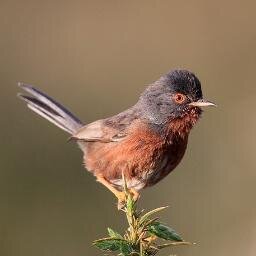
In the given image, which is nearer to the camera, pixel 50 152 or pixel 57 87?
pixel 50 152

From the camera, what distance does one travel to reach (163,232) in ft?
8.87

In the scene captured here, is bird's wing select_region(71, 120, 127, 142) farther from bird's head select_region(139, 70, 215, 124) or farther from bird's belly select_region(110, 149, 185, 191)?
bird's belly select_region(110, 149, 185, 191)

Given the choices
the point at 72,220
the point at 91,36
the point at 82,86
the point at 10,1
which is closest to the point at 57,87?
the point at 82,86

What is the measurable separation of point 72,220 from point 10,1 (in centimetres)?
646

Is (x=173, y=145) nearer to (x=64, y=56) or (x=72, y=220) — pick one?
(x=72, y=220)

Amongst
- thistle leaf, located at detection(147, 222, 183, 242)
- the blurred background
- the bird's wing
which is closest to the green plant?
thistle leaf, located at detection(147, 222, 183, 242)

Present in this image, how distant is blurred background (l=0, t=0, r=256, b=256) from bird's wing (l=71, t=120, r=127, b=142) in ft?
5.03

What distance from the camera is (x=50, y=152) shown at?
8969 mm

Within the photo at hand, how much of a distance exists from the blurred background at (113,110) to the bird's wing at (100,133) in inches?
60.4

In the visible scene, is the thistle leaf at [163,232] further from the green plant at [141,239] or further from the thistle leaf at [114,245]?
the thistle leaf at [114,245]

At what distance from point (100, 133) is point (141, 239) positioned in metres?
3.15

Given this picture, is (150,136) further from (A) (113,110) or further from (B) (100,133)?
(A) (113,110)

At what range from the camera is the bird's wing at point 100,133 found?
5.59 m

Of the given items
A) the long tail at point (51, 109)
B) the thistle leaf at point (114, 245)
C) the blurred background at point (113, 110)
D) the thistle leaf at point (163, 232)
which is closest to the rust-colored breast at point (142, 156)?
the long tail at point (51, 109)
